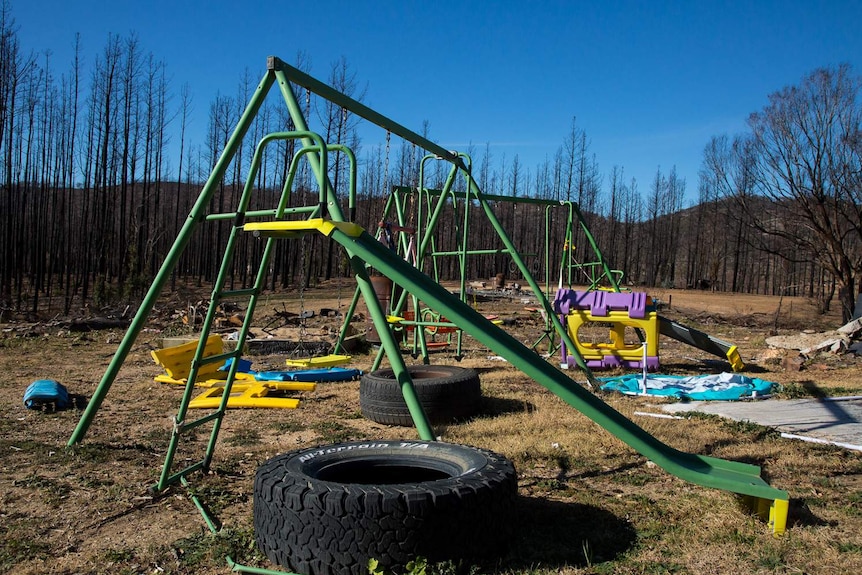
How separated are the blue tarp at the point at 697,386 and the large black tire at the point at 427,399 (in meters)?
2.47

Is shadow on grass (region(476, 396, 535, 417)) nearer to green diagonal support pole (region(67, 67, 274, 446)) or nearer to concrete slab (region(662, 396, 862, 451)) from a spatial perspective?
concrete slab (region(662, 396, 862, 451))

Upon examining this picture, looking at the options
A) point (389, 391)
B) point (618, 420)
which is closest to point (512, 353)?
point (618, 420)

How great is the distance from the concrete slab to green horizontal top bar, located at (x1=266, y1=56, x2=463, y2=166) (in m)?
3.74

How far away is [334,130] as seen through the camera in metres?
32.2

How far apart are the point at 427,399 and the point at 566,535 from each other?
9.21 feet

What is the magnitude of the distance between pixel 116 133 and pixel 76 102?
1872 millimetres

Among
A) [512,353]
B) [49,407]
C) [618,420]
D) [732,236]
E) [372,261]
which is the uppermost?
[732,236]

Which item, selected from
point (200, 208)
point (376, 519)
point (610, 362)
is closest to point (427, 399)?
point (200, 208)

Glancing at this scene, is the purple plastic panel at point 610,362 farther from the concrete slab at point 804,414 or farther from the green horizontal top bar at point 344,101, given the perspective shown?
the green horizontal top bar at point 344,101

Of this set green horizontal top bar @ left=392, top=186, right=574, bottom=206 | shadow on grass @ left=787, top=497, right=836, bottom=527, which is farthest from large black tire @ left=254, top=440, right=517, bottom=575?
green horizontal top bar @ left=392, top=186, right=574, bottom=206

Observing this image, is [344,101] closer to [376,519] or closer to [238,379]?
[376,519]

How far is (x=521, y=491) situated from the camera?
13.1ft

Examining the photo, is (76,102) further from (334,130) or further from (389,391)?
(389,391)

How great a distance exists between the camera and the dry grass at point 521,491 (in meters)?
2.97
